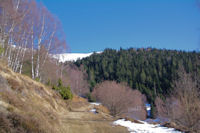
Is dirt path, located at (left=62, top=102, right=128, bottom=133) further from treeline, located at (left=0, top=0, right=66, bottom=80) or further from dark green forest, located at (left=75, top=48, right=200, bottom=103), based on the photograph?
dark green forest, located at (left=75, top=48, right=200, bottom=103)

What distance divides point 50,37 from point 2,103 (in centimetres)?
1383

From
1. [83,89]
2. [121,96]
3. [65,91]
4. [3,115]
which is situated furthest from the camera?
[83,89]

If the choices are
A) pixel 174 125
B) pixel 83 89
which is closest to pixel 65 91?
pixel 174 125

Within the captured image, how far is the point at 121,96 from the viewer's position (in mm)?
24500

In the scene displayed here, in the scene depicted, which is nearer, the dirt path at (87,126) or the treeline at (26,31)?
the dirt path at (87,126)

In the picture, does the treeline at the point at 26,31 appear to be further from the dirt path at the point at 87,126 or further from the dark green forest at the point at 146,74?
the dark green forest at the point at 146,74

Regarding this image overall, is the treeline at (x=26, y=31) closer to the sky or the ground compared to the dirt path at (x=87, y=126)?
closer to the sky

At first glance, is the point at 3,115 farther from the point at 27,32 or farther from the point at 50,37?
the point at 50,37

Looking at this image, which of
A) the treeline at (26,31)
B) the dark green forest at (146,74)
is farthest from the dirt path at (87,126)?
the dark green forest at (146,74)

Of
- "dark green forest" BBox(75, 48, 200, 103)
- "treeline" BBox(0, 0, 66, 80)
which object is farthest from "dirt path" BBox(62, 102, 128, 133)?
"dark green forest" BBox(75, 48, 200, 103)

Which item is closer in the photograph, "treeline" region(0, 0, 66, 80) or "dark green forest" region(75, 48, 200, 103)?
"treeline" region(0, 0, 66, 80)

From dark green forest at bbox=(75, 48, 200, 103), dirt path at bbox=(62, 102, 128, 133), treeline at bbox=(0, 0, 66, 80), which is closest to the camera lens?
dirt path at bbox=(62, 102, 128, 133)

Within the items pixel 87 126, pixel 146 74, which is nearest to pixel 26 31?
pixel 87 126

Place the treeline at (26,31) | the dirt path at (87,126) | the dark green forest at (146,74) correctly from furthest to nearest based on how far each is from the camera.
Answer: the dark green forest at (146,74)
the treeline at (26,31)
the dirt path at (87,126)
